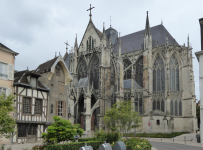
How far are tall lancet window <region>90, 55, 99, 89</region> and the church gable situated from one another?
3.21m

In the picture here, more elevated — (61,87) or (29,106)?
(61,87)

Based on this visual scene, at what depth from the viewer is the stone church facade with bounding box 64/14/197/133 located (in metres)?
41.4

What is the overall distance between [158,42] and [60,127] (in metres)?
36.4

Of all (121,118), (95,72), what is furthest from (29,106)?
(95,72)

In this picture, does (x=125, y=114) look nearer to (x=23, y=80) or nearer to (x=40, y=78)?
(x=40, y=78)

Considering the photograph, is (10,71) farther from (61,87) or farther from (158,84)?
(158,84)

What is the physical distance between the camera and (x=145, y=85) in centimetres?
4438

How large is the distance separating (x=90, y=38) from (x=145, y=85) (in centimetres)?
1620

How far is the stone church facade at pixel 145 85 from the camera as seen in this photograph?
41.4 meters

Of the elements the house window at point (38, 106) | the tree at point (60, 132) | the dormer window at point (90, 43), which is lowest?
the tree at point (60, 132)

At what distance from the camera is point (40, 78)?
25156mm

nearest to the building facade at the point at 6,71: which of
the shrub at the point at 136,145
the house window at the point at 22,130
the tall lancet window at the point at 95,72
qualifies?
the house window at the point at 22,130

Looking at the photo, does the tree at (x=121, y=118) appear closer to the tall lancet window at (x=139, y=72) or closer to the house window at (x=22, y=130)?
the tall lancet window at (x=139, y=72)

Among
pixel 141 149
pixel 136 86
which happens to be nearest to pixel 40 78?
pixel 141 149
